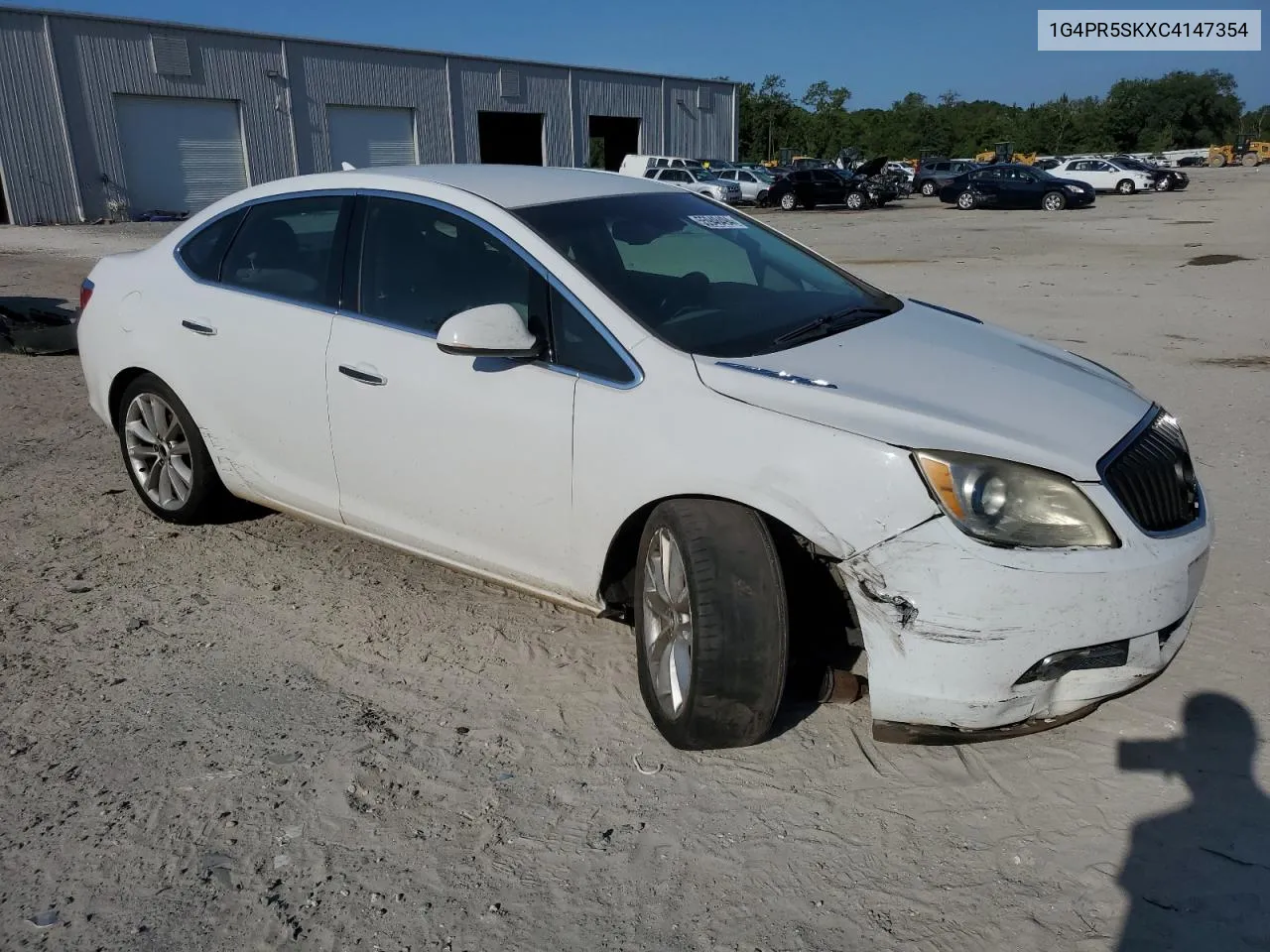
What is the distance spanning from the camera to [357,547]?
475 cm

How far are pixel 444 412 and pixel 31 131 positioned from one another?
33.6 meters

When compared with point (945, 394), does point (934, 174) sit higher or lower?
lower

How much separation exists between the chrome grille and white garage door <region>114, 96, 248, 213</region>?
34604 mm

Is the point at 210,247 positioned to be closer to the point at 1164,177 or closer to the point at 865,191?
the point at 865,191

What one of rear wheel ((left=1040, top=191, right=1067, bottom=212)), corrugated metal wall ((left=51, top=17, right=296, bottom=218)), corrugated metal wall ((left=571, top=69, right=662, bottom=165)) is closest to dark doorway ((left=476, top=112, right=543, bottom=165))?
corrugated metal wall ((left=571, top=69, right=662, bottom=165))

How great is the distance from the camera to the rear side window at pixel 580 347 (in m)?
3.19

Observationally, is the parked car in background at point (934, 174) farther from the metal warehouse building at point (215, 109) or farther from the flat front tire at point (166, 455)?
the flat front tire at point (166, 455)

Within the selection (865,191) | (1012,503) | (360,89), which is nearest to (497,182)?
(1012,503)

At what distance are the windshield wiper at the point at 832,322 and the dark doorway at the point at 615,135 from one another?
4569 cm

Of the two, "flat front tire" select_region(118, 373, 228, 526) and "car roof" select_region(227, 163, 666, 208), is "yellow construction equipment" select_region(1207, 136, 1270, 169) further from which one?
"flat front tire" select_region(118, 373, 228, 526)

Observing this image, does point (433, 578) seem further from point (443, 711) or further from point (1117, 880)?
point (1117, 880)

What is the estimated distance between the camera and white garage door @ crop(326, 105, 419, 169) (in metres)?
37.5

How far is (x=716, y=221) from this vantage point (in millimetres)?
4270

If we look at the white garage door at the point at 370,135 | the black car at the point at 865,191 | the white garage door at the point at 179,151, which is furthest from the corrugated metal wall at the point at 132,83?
the black car at the point at 865,191
